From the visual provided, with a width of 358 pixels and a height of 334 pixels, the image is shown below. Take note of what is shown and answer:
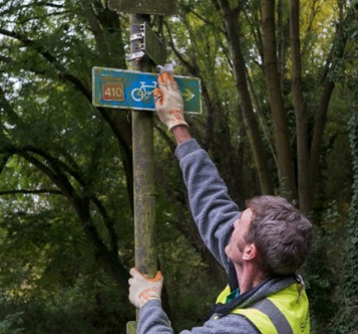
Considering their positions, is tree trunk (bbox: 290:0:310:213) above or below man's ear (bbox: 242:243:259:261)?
above

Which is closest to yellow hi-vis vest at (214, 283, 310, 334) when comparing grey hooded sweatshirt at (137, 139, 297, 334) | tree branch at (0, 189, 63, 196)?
grey hooded sweatshirt at (137, 139, 297, 334)

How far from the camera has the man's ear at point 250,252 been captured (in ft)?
7.76

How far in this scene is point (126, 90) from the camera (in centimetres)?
333

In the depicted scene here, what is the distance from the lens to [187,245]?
17344mm

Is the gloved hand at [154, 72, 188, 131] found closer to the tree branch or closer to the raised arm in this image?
the raised arm

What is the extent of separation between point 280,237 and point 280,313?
25 cm

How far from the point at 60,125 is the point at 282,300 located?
34.1 ft

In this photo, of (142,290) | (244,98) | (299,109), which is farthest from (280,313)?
(299,109)

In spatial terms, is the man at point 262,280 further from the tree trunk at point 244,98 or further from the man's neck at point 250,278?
the tree trunk at point 244,98

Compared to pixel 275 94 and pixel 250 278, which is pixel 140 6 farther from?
pixel 275 94

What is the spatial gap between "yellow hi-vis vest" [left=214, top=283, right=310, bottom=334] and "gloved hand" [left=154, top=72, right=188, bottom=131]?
1041 millimetres

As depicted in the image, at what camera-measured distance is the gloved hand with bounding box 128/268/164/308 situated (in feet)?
8.90

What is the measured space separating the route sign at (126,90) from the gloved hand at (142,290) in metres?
0.84

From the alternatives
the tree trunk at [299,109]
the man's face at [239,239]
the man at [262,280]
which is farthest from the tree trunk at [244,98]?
the man's face at [239,239]
